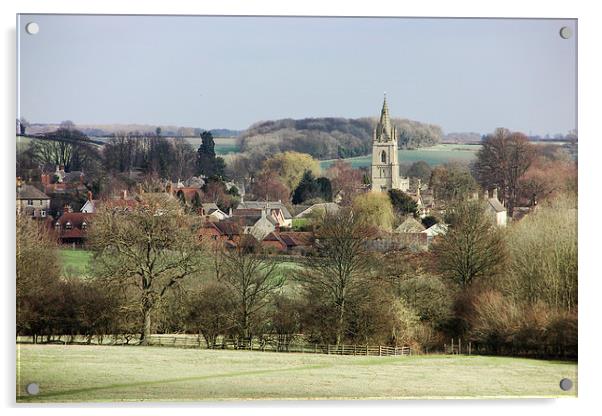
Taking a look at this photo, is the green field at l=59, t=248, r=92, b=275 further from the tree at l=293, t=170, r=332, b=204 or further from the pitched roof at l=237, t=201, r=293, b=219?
the tree at l=293, t=170, r=332, b=204

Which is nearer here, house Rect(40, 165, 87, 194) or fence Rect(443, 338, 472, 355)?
house Rect(40, 165, 87, 194)

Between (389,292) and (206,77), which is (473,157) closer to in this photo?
(389,292)

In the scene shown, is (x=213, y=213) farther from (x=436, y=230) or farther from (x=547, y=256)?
(x=547, y=256)

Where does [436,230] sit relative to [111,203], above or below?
below

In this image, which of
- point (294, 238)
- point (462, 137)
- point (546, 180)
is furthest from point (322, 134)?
point (546, 180)

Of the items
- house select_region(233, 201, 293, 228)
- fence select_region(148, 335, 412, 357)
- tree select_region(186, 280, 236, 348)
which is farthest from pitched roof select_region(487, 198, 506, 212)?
tree select_region(186, 280, 236, 348)

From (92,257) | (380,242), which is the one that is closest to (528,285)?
(380,242)
